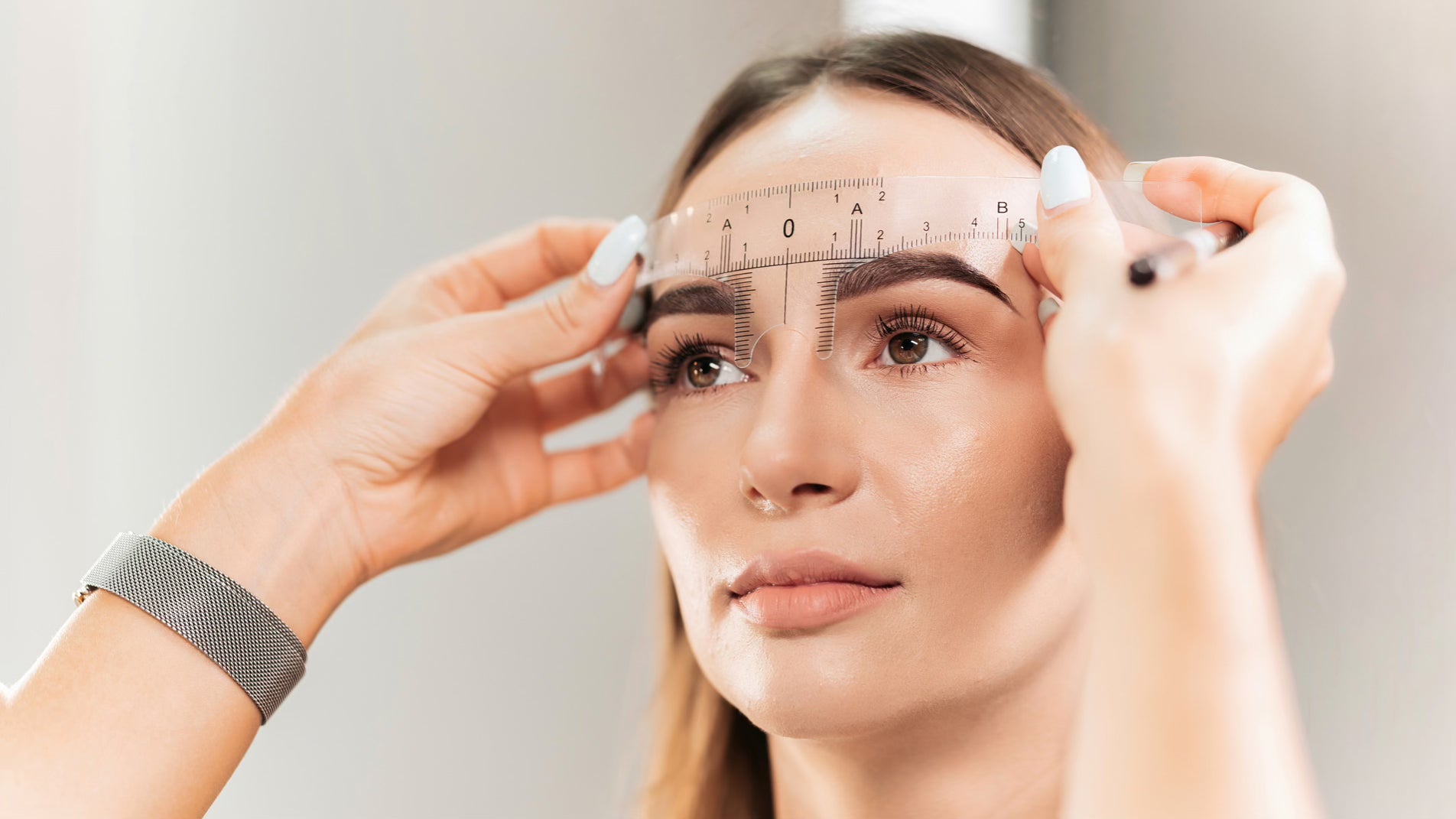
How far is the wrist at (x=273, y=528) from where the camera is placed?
5.43ft

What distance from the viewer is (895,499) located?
139 cm

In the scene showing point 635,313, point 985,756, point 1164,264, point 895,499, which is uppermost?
point 635,313

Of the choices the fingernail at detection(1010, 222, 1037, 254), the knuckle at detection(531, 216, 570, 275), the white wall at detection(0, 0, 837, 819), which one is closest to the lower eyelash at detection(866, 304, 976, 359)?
the fingernail at detection(1010, 222, 1037, 254)

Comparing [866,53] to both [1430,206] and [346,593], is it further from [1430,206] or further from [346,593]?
[346,593]

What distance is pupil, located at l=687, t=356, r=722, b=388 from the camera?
5.66ft

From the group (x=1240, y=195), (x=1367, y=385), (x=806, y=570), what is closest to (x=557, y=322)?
(x=806, y=570)

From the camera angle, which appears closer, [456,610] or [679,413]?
[679,413]

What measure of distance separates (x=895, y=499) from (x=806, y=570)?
0.45 feet

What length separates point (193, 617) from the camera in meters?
1.60

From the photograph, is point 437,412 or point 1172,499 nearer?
point 1172,499

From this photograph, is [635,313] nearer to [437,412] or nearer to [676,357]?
[676,357]

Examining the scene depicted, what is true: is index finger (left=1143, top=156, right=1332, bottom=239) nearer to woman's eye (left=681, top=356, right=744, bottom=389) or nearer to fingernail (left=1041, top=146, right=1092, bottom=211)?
fingernail (left=1041, top=146, right=1092, bottom=211)

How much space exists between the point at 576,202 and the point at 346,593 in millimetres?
1112

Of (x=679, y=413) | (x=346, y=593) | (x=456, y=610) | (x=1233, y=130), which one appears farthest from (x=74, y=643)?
(x=1233, y=130)
